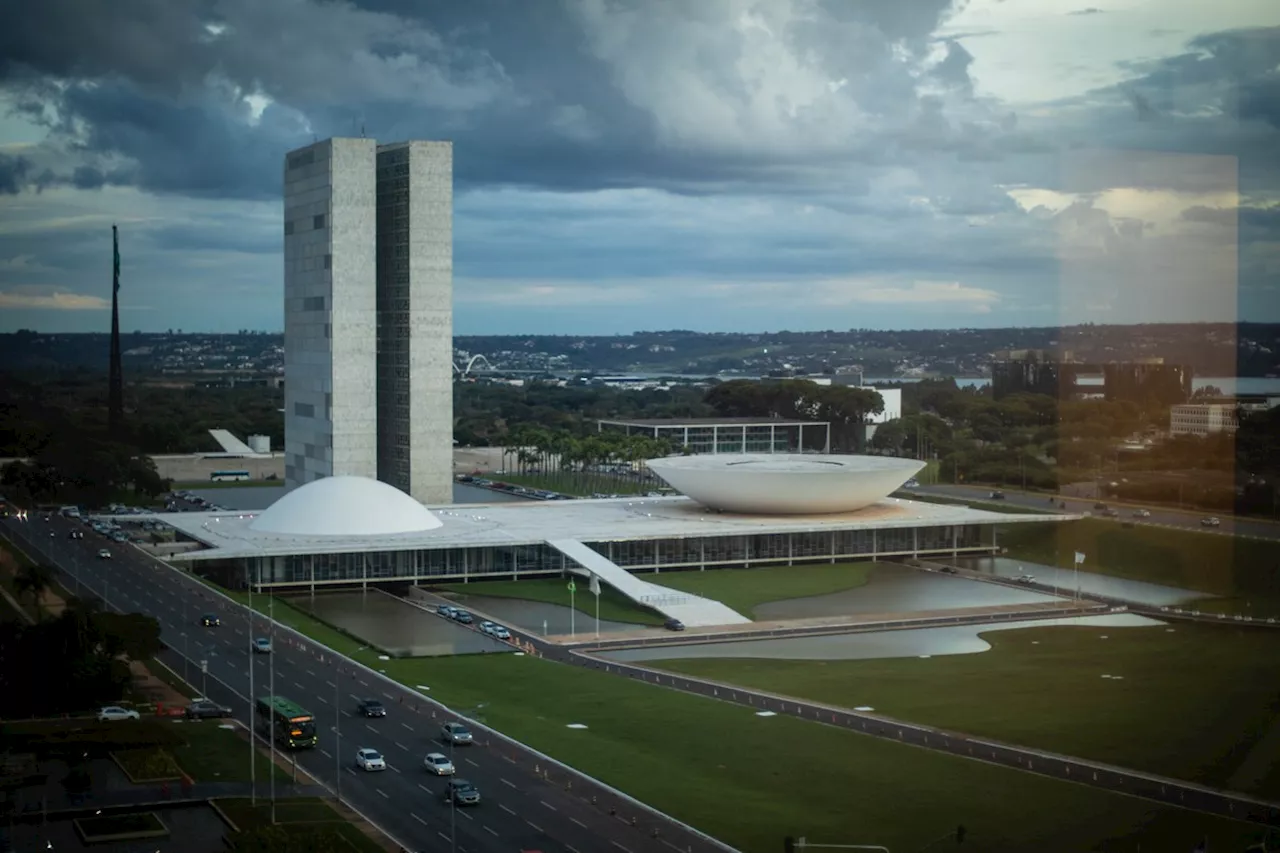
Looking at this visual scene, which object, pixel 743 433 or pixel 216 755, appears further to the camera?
pixel 743 433

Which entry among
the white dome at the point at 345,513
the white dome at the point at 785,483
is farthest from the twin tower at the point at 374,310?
the white dome at the point at 785,483

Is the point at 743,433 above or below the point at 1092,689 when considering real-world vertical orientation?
above

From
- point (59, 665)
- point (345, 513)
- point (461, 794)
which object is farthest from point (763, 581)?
point (59, 665)

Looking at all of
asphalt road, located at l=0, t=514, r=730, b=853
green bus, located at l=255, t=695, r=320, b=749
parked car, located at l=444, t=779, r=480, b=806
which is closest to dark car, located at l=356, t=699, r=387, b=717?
asphalt road, located at l=0, t=514, r=730, b=853

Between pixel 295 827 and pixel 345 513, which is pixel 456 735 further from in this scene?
pixel 345 513

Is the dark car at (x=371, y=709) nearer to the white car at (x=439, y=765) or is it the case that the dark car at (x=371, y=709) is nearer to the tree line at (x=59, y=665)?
the white car at (x=439, y=765)

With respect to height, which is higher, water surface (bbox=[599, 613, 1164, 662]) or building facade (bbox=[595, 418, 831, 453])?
building facade (bbox=[595, 418, 831, 453])

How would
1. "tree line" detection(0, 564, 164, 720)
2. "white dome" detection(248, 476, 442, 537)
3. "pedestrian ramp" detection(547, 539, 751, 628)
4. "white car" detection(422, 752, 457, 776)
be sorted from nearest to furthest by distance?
1. "white car" detection(422, 752, 457, 776)
2. "tree line" detection(0, 564, 164, 720)
3. "pedestrian ramp" detection(547, 539, 751, 628)
4. "white dome" detection(248, 476, 442, 537)

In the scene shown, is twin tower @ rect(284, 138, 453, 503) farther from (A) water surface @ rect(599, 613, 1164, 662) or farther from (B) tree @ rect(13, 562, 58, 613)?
(B) tree @ rect(13, 562, 58, 613)

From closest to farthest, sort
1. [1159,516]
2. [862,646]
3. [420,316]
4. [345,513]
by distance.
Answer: [1159,516] → [862,646] → [345,513] → [420,316]
